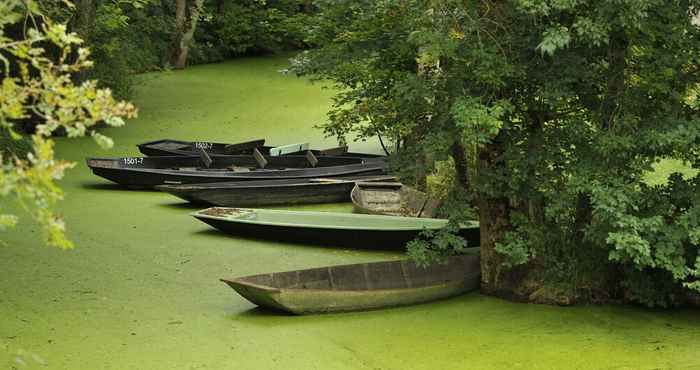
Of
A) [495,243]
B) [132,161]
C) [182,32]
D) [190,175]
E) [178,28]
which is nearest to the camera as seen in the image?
[495,243]

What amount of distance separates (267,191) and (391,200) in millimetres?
1492

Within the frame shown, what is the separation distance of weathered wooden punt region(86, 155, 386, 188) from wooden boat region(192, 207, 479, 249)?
7.01 ft

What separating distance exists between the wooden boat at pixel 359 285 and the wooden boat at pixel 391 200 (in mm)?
2159

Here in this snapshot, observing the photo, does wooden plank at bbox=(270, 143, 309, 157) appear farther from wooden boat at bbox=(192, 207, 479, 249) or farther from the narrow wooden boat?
wooden boat at bbox=(192, 207, 479, 249)

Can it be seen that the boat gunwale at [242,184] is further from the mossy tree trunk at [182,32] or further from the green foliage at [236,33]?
the green foliage at [236,33]

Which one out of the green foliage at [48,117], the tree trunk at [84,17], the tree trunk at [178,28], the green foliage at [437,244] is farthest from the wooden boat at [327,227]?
the tree trunk at [178,28]

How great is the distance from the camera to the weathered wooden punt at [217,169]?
12883 millimetres

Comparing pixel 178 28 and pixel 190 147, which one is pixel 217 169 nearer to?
pixel 190 147

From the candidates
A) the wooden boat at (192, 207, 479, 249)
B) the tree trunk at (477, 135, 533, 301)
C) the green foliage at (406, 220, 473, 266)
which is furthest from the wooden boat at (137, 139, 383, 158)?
the green foliage at (406, 220, 473, 266)

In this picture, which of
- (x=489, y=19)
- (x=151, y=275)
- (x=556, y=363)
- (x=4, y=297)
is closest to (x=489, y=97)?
(x=489, y=19)

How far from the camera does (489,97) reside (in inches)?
294

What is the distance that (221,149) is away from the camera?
48.8ft

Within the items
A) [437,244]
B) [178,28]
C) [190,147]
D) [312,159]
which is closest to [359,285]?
[437,244]

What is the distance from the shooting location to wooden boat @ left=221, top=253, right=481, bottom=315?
753cm
